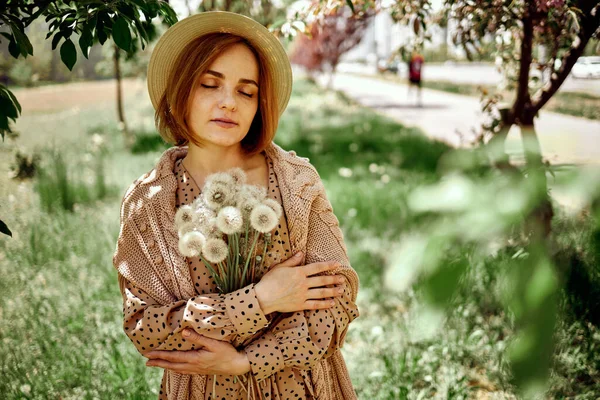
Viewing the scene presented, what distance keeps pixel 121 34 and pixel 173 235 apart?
604mm

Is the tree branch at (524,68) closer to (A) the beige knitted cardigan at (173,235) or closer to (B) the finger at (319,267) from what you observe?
(A) the beige knitted cardigan at (173,235)

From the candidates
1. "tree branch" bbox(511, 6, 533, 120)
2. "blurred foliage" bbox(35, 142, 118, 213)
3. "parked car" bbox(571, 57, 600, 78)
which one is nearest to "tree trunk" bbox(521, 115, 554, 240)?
"tree branch" bbox(511, 6, 533, 120)

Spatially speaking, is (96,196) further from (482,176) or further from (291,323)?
(482,176)

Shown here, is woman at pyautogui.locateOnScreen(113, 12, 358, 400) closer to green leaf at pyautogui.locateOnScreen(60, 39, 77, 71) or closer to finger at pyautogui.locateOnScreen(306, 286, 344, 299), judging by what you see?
finger at pyautogui.locateOnScreen(306, 286, 344, 299)

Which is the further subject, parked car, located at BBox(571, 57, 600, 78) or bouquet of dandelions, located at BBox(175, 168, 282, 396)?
parked car, located at BBox(571, 57, 600, 78)

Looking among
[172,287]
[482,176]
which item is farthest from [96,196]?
[482,176]

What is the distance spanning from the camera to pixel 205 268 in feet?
4.79

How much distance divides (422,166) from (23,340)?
503cm

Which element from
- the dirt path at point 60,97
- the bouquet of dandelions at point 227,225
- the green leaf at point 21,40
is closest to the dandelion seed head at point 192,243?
the bouquet of dandelions at point 227,225

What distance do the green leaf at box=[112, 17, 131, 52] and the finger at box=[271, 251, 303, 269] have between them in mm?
765

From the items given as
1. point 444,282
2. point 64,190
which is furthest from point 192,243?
point 64,190

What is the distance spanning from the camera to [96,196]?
552cm

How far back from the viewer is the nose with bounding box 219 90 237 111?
4.73ft

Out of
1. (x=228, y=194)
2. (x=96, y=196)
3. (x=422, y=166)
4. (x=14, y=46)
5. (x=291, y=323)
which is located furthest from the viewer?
(x=422, y=166)
